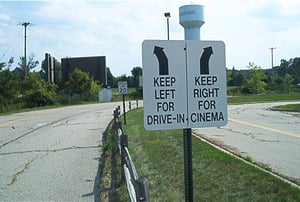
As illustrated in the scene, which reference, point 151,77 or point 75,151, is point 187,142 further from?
point 75,151

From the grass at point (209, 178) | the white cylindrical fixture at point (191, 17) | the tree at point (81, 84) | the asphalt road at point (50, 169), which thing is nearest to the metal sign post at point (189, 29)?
the white cylindrical fixture at point (191, 17)

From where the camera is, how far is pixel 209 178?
26.7 feet

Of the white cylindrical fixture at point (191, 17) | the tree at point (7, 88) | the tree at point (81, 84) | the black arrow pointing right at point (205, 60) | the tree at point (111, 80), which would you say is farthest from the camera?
the tree at point (111, 80)

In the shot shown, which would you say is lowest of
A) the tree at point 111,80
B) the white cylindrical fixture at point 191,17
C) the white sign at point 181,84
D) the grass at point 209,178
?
the grass at point 209,178

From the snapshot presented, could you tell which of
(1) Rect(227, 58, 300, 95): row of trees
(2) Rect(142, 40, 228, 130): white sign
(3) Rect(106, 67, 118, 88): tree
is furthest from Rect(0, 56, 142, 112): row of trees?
(3) Rect(106, 67, 118, 88): tree

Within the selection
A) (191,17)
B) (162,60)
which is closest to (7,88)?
(162,60)

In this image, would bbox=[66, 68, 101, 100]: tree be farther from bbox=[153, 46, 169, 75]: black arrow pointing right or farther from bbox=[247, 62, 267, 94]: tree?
bbox=[153, 46, 169, 75]: black arrow pointing right

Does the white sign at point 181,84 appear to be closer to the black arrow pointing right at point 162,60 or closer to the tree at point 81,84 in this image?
the black arrow pointing right at point 162,60

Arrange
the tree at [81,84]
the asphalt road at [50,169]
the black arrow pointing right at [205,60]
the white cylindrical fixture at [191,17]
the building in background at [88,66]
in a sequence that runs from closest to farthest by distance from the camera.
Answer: the white cylindrical fixture at [191,17]
the black arrow pointing right at [205,60]
the asphalt road at [50,169]
the tree at [81,84]
the building in background at [88,66]

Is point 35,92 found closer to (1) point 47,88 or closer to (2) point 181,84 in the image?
(1) point 47,88

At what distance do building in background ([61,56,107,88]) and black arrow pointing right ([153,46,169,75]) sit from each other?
3601 inches

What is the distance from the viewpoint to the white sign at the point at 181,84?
3580 millimetres

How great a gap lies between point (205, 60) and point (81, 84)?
7268 centimetres

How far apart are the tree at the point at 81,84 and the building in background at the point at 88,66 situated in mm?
17762
